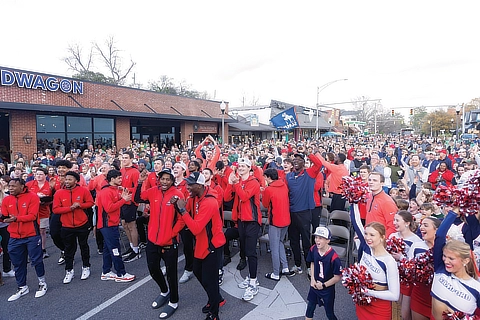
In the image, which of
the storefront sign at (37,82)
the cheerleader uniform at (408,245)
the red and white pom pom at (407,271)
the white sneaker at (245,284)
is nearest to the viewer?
the red and white pom pom at (407,271)

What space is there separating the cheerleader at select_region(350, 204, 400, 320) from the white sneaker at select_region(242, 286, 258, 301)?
5.91ft

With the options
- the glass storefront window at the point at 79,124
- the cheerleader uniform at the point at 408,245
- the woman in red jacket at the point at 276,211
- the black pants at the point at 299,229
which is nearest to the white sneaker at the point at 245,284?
the woman in red jacket at the point at 276,211

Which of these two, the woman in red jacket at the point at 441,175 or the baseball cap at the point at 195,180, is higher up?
the baseball cap at the point at 195,180

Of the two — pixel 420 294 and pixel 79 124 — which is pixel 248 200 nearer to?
pixel 420 294

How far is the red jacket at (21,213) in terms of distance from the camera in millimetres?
4562

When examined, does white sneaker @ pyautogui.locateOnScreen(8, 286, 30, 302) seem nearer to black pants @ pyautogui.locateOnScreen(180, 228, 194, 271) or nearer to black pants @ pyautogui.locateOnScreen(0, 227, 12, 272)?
black pants @ pyautogui.locateOnScreen(0, 227, 12, 272)

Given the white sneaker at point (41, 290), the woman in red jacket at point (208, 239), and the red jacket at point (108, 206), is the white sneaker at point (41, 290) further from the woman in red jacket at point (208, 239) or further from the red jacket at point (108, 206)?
the woman in red jacket at point (208, 239)

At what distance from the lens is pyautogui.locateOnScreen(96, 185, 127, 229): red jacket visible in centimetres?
486

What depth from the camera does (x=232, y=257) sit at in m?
6.11

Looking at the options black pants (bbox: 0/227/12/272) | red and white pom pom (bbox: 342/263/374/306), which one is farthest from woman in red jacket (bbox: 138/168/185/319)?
black pants (bbox: 0/227/12/272)

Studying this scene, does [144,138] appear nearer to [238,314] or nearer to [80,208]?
[80,208]

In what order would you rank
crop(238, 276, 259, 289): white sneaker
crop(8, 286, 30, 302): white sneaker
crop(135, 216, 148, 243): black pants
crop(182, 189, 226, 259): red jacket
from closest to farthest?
1. crop(182, 189, 226, 259): red jacket
2. crop(8, 286, 30, 302): white sneaker
3. crop(238, 276, 259, 289): white sneaker
4. crop(135, 216, 148, 243): black pants

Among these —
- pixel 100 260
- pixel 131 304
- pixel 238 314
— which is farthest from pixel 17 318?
pixel 238 314

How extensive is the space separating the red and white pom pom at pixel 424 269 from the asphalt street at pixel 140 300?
1.50 m
